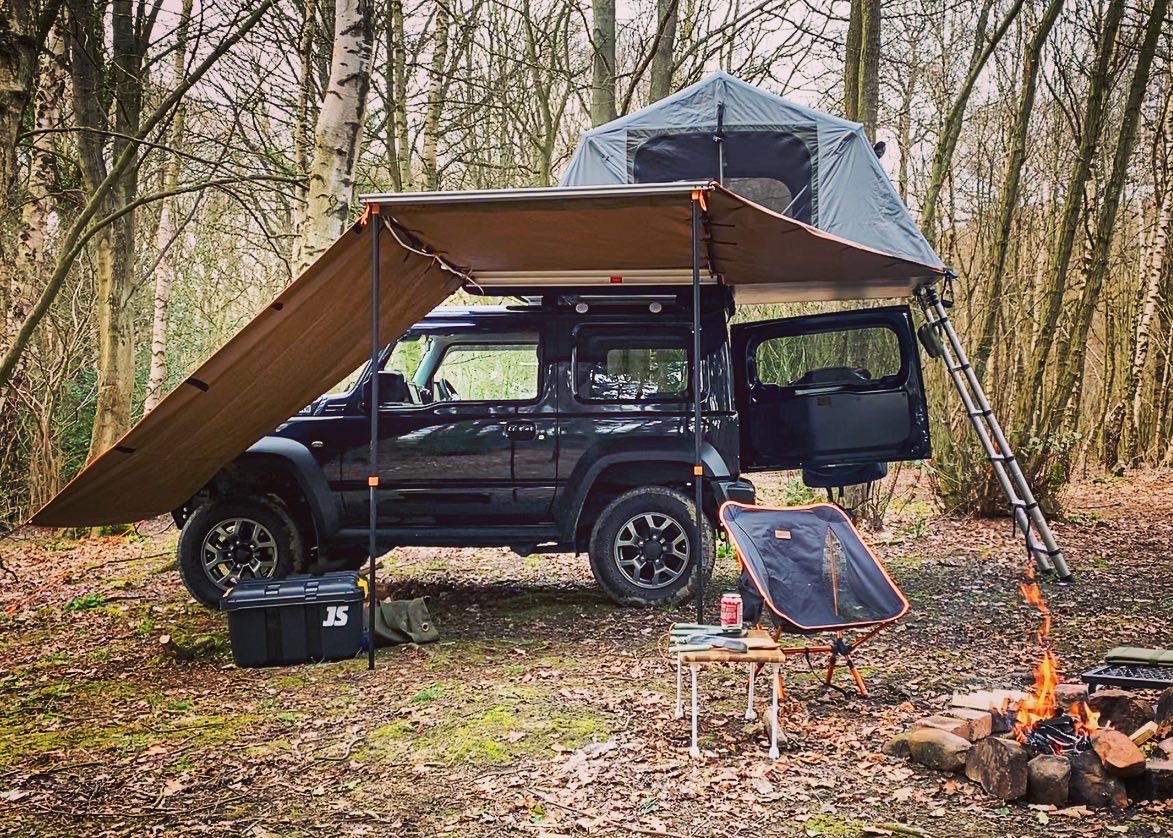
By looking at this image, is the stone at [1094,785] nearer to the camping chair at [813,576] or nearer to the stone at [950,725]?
the stone at [950,725]

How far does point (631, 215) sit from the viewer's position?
5258mm

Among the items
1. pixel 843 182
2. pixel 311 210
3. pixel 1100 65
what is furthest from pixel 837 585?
pixel 1100 65

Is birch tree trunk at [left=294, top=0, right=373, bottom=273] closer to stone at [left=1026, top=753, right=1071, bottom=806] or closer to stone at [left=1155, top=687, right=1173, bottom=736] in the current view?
stone at [left=1026, top=753, right=1071, bottom=806]

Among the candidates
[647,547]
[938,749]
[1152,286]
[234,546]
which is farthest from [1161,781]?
[1152,286]

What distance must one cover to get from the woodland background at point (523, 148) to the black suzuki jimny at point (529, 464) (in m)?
1.71

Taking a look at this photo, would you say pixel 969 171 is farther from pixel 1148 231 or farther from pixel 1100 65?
pixel 1100 65

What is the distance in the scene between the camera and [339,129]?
7477mm

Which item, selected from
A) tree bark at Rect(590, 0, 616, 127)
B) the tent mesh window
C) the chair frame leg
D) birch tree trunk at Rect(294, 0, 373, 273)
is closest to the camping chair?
the chair frame leg

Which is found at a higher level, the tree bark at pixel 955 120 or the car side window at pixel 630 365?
the tree bark at pixel 955 120

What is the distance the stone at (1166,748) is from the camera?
11.5 feet

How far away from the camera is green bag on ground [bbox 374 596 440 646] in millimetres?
5824

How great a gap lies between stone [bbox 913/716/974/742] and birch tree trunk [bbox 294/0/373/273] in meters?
5.45

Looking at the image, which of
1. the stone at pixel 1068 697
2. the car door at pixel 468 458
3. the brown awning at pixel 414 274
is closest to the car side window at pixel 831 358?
the brown awning at pixel 414 274

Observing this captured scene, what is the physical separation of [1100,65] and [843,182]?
11.7 ft
